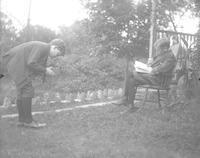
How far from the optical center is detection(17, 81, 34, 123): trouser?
4.98 meters

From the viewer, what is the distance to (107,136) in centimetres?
452

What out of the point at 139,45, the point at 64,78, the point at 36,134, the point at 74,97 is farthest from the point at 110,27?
the point at 36,134

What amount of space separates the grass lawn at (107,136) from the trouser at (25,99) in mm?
205

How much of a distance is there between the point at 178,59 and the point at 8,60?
10.6 ft

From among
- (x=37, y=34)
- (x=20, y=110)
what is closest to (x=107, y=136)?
(x=20, y=110)

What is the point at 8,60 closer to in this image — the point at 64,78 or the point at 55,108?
the point at 55,108

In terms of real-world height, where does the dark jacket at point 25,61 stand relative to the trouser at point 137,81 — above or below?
above

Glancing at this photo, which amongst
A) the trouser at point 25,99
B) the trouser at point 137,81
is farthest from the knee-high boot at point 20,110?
the trouser at point 137,81

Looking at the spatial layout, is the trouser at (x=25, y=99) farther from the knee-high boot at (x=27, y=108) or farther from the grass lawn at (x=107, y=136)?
the grass lawn at (x=107, y=136)

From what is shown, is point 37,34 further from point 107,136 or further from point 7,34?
point 107,136

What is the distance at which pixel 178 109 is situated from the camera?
6.14m

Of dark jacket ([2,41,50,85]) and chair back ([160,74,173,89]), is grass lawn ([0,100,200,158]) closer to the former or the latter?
chair back ([160,74,173,89])

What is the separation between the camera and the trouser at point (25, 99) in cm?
498

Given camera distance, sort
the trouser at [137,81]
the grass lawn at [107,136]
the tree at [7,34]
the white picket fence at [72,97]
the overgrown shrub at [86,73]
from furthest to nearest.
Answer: the overgrown shrub at [86,73] → the white picket fence at [72,97] → the trouser at [137,81] → the tree at [7,34] → the grass lawn at [107,136]
